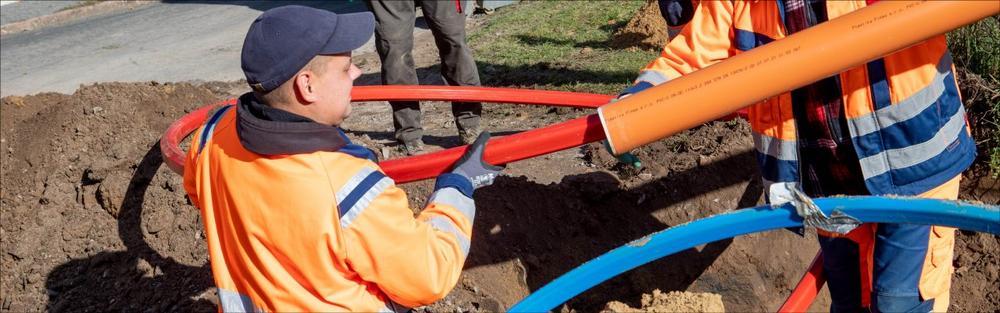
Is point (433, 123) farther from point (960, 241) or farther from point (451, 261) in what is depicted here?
point (451, 261)

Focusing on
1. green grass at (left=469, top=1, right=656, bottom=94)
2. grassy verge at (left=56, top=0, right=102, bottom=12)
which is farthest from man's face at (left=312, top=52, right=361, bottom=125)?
grassy verge at (left=56, top=0, right=102, bottom=12)

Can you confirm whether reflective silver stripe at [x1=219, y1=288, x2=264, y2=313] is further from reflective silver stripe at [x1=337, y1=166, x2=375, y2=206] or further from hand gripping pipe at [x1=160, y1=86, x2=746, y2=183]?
hand gripping pipe at [x1=160, y1=86, x2=746, y2=183]

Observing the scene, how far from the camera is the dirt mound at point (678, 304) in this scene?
12.6 feet

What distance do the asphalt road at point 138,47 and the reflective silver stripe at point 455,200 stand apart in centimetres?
733

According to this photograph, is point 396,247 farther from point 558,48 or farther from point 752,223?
point 558,48

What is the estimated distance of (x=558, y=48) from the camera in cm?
805

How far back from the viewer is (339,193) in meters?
2.18

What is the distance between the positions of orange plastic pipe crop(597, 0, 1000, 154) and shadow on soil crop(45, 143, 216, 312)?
8.37ft

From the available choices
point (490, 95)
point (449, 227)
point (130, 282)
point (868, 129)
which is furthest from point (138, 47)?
point (868, 129)

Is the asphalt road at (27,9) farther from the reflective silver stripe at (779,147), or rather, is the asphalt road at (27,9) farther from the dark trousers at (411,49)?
the reflective silver stripe at (779,147)

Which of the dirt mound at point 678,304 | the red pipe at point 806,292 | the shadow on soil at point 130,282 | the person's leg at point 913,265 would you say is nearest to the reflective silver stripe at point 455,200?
the person's leg at point 913,265

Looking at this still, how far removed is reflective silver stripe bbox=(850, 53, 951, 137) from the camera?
98.3 inches

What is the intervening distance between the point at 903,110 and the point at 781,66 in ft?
1.38

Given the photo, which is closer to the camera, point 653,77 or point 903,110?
point 903,110
